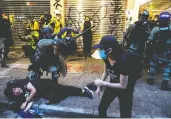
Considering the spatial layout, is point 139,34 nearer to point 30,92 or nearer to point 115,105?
point 115,105

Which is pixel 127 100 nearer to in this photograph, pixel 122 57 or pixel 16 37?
pixel 122 57

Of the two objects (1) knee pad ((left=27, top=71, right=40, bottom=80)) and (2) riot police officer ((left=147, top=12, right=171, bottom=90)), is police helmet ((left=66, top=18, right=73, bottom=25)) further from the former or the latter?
(1) knee pad ((left=27, top=71, right=40, bottom=80))

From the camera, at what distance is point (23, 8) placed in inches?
478

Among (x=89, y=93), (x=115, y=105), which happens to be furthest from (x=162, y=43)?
(x=89, y=93)

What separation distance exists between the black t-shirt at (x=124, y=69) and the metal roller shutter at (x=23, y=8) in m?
9.19

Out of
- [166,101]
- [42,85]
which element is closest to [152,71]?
[166,101]

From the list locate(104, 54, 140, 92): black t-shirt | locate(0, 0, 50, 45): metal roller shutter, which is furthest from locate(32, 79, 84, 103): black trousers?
locate(0, 0, 50, 45): metal roller shutter

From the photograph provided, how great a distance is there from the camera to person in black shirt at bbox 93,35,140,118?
3287 mm

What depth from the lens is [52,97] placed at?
5418mm

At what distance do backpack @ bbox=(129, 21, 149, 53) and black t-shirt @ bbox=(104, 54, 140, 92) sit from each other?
355 centimetres

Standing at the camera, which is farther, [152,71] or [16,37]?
[16,37]

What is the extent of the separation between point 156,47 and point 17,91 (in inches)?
145

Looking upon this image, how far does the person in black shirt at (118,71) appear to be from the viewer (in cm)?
329

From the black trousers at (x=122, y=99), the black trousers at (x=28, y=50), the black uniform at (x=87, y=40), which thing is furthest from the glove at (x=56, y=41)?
the black uniform at (x=87, y=40)
